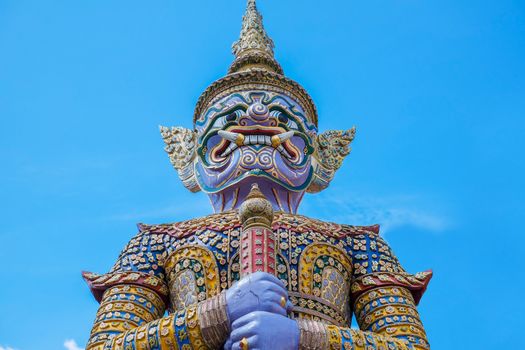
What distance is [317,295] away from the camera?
590 cm

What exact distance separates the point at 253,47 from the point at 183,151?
1.75 m

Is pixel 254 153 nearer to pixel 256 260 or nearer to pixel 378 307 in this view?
pixel 256 260

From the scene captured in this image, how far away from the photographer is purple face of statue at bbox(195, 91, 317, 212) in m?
6.89

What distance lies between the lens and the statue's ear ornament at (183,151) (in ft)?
25.6

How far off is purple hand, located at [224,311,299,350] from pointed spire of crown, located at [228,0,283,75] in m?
4.09

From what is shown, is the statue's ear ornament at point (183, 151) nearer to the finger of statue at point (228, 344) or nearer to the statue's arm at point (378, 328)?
the statue's arm at point (378, 328)

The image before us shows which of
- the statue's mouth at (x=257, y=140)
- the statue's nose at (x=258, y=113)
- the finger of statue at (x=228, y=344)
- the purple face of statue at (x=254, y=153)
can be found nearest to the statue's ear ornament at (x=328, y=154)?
the purple face of statue at (x=254, y=153)

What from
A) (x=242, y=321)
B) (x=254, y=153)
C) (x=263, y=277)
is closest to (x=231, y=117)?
(x=254, y=153)

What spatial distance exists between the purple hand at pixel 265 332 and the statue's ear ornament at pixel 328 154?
3.12 meters

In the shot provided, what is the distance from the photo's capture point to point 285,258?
238 inches

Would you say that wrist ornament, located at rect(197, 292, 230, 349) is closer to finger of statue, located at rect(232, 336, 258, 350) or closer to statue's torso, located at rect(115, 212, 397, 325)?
finger of statue, located at rect(232, 336, 258, 350)

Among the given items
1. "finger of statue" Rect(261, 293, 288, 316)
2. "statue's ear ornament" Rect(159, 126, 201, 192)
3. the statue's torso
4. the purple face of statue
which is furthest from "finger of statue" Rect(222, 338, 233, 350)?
"statue's ear ornament" Rect(159, 126, 201, 192)

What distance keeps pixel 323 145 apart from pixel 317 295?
2578 millimetres

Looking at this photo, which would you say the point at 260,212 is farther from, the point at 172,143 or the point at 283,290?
the point at 172,143
